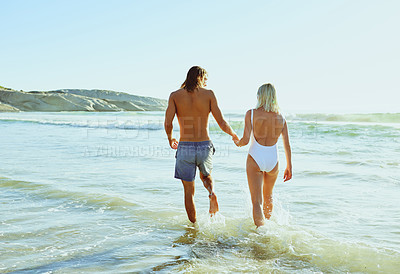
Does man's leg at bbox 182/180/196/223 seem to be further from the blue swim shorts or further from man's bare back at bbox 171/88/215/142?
man's bare back at bbox 171/88/215/142

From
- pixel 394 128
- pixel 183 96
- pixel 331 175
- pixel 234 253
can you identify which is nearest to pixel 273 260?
→ pixel 234 253

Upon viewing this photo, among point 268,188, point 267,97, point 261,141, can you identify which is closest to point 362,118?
point 268,188

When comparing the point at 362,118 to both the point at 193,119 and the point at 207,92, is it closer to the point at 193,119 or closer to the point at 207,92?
the point at 207,92

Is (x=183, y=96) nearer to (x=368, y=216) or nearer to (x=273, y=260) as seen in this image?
(x=273, y=260)

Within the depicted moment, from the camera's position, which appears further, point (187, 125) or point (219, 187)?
point (219, 187)

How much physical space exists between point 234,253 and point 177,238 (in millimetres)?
846

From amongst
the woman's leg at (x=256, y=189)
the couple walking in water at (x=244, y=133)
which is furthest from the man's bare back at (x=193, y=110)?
the woman's leg at (x=256, y=189)

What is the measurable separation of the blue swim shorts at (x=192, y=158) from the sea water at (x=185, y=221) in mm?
765

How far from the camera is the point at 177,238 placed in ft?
15.0

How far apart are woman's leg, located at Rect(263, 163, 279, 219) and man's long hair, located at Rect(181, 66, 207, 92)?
55.8 inches

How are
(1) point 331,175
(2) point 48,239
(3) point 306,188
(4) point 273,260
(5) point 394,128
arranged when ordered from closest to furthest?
(4) point 273,260 → (2) point 48,239 → (3) point 306,188 → (1) point 331,175 → (5) point 394,128

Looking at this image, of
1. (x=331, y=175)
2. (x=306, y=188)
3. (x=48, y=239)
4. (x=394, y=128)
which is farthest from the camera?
(x=394, y=128)

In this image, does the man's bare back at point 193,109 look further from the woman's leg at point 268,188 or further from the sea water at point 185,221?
the sea water at point 185,221

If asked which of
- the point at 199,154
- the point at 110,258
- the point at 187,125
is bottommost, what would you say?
the point at 110,258
